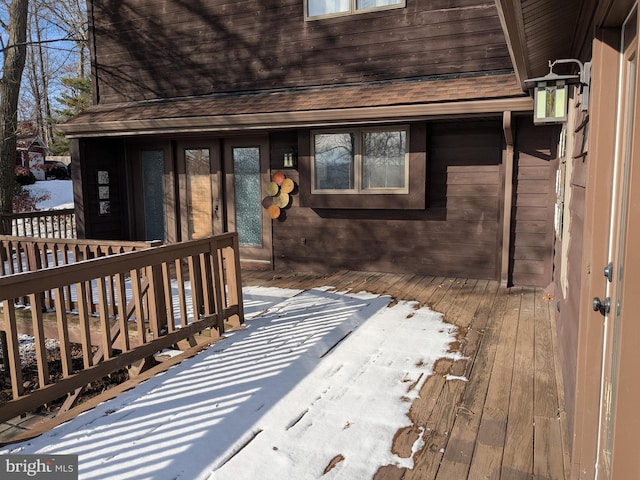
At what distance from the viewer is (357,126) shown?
6.00 metres

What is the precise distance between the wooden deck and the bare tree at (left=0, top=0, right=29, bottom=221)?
25.5ft

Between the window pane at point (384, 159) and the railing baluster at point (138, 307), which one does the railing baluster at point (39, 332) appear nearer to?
the railing baluster at point (138, 307)

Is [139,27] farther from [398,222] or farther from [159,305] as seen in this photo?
[159,305]

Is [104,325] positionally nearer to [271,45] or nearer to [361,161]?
[361,161]

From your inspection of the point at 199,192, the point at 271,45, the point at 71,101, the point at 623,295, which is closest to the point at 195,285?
the point at 623,295

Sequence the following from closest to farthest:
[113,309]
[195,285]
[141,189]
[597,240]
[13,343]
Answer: [597,240]
[13,343]
[195,285]
[113,309]
[141,189]

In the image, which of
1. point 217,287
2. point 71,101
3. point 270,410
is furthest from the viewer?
point 71,101

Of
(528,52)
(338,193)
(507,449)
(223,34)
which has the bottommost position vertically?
(507,449)

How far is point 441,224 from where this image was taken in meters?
5.97

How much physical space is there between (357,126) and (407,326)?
9.25 ft

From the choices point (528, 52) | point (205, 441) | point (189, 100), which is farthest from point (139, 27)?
point (205, 441)

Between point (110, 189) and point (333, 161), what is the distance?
149 inches

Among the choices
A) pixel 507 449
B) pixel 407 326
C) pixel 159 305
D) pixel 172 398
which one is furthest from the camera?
pixel 407 326

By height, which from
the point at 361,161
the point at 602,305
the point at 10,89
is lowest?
the point at 602,305
